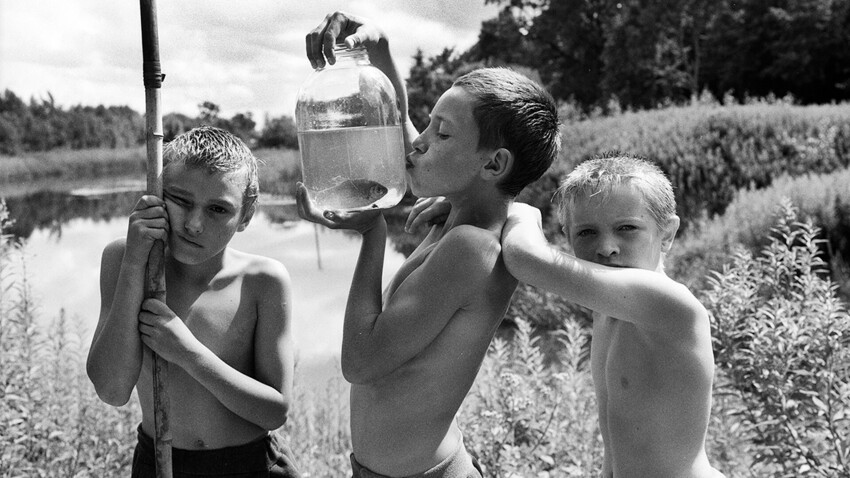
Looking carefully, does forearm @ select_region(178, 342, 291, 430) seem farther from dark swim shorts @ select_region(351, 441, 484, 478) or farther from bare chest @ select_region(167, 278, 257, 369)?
dark swim shorts @ select_region(351, 441, 484, 478)

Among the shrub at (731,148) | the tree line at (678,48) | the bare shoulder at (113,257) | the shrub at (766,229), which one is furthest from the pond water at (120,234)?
the tree line at (678,48)

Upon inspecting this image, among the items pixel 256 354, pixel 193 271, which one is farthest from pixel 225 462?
pixel 193 271

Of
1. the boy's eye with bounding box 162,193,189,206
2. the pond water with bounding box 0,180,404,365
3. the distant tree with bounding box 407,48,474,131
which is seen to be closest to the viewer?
the boy's eye with bounding box 162,193,189,206

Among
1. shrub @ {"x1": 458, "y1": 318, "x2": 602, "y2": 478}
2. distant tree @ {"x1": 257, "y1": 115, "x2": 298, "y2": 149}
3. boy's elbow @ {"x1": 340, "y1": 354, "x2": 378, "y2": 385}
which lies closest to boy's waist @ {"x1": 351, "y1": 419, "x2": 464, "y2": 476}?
boy's elbow @ {"x1": 340, "y1": 354, "x2": 378, "y2": 385}

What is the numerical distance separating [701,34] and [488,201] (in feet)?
125

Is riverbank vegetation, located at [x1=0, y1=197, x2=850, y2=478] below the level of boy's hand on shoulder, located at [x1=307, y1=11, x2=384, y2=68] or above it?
below

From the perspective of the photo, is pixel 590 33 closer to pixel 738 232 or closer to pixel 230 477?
pixel 738 232

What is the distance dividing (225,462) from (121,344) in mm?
516

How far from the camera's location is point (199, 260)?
Answer: 84.9 inches

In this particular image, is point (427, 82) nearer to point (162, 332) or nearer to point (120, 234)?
point (120, 234)

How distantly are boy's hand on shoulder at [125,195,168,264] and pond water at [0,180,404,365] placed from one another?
2.91m

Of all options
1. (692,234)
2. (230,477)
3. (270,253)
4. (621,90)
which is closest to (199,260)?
(230,477)

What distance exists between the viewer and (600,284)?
177 cm

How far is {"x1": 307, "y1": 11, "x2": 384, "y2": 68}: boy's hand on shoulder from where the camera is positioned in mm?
2082
